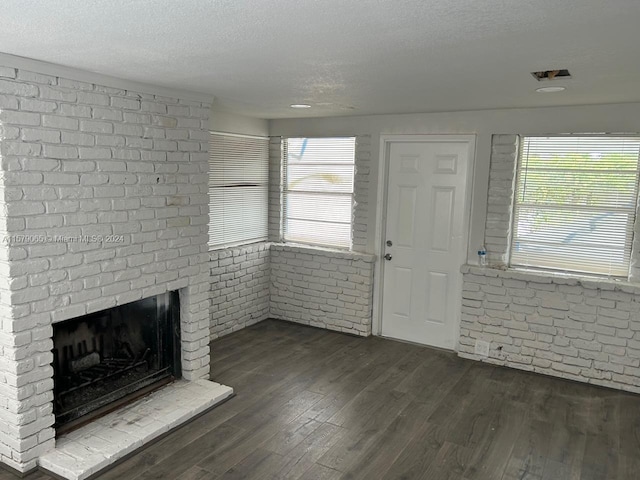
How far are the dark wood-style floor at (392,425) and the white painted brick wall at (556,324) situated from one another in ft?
0.48

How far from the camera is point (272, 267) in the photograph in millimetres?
5766

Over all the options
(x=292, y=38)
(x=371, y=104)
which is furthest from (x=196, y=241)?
(x=292, y=38)

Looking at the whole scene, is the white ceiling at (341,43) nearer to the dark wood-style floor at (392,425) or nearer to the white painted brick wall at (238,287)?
the white painted brick wall at (238,287)

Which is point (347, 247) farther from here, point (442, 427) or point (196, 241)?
point (442, 427)

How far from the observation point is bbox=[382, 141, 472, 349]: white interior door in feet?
15.6

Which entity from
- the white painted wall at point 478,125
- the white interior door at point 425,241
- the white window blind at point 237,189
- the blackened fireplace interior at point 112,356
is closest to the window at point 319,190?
the white painted wall at point 478,125

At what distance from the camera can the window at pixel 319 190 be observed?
209 inches

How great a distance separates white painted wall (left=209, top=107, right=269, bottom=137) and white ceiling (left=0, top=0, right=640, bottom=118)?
4.34ft

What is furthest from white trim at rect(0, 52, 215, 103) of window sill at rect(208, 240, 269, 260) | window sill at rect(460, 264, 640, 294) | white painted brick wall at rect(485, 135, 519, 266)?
window sill at rect(460, 264, 640, 294)

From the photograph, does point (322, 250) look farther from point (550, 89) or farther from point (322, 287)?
point (550, 89)

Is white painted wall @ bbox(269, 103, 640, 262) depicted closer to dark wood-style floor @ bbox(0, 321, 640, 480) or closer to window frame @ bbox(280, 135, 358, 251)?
window frame @ bbox(280, 135, 358, 251)

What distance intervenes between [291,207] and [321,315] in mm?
1257

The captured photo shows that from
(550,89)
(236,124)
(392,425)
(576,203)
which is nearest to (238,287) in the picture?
(236,124)

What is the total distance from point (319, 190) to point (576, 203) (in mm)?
2514
